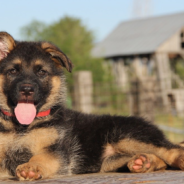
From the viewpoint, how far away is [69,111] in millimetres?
5965

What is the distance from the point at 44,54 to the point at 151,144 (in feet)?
5.46

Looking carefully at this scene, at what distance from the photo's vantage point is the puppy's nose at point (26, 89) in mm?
4971

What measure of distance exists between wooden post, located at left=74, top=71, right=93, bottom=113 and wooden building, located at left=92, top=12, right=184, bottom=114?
69.9 feet

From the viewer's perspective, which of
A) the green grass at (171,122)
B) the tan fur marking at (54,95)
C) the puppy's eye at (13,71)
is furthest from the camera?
the green grass at (171,122)

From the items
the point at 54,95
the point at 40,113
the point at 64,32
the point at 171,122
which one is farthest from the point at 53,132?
the point at 64,32

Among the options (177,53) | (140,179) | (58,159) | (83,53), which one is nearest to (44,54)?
(58,159)

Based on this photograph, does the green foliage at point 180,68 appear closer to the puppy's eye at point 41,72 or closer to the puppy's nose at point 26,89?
the puppy's eye at point 41,72

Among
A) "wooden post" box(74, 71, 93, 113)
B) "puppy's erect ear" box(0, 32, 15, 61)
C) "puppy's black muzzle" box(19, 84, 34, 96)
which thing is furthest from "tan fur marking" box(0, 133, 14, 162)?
"wooden post" box(74, 71, 93, 113)

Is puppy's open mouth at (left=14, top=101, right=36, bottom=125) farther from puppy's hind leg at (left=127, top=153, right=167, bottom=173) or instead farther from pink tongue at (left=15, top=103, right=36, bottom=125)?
puppy's hind leg at (left=127, top=153, right=167, bottom=173)

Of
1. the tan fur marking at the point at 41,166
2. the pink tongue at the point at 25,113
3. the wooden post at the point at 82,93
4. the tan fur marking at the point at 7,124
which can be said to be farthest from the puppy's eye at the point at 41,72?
the wooden post at the point at 82,93

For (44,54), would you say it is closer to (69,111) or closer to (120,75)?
(69,111)

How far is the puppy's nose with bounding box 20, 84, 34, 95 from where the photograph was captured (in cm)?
497

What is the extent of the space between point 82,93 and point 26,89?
274 inches

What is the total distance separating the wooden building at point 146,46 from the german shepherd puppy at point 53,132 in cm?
2757
